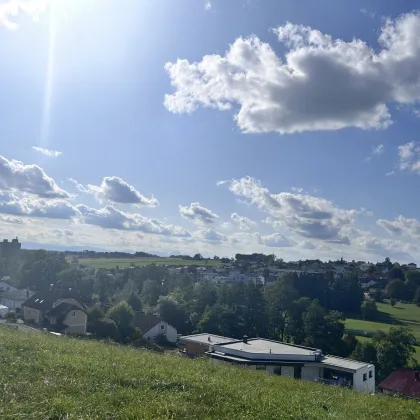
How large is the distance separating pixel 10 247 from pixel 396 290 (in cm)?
8289

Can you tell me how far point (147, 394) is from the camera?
25.3ft

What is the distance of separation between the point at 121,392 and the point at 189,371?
10.2 ft

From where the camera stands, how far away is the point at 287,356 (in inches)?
1040

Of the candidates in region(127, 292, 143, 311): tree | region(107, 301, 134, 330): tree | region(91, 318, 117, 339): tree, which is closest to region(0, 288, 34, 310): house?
region(127, 292, 143, 311): tree

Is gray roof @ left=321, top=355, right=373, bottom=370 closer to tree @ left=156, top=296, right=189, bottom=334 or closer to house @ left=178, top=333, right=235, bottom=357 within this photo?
house @ left=178, top=333, right=235, bottom=357

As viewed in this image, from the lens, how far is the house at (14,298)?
201 feet

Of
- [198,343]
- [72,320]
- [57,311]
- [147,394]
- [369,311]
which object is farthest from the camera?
[369,311]

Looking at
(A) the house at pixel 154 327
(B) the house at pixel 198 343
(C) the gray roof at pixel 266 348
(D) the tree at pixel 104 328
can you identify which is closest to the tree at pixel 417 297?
(A) the house at pixel 154 327

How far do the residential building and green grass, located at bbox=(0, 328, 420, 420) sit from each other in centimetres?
9909

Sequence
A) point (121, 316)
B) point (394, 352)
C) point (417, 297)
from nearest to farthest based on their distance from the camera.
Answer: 1. point (394, 352)
2. point (121, 316)
3. point (417, 297)

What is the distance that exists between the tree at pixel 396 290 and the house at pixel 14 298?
65.8 meters

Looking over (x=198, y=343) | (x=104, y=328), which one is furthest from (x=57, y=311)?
(x=198, y=343)

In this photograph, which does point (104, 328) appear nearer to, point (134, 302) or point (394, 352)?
point (134, 302)

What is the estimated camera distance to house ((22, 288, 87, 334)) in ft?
141
